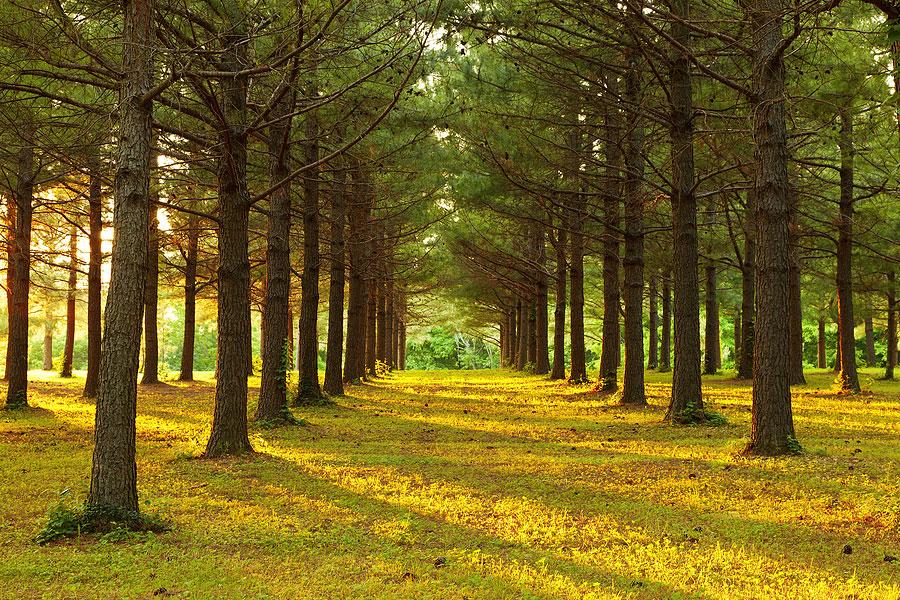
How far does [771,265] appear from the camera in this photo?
920 cm

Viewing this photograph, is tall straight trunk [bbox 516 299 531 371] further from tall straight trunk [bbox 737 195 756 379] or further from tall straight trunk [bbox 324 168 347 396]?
tall straight trunk [bbox 324 168 347 396]

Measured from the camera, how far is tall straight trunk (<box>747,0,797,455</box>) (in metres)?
A: 9.08

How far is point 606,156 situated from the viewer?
18.3m

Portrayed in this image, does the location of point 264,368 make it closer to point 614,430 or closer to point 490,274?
point 614,430

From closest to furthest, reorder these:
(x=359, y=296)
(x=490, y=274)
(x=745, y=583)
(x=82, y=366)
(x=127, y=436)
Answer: (x=745, y=583)
(x=127, y=436)
(x=359, y=296)
(x=490, y=274)
(x=82, y=366)

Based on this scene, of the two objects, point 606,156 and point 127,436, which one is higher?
point 606,156

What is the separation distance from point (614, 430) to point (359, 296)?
33.9 feet

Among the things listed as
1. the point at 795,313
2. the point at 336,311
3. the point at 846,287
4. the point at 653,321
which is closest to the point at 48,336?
the point at 336,311

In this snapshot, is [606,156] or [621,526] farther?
[606,156]

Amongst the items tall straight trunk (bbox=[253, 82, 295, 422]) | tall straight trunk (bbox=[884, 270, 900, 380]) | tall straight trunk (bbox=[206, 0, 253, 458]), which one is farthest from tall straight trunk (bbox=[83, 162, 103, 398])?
tall straight trunk (bbox=[884, 270, 900, 380])

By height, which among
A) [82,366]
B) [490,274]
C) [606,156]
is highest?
[606,156]

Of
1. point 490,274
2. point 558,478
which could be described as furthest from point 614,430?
point 490,274

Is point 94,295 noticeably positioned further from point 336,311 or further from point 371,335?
point 371,335

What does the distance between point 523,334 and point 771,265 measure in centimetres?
2860
